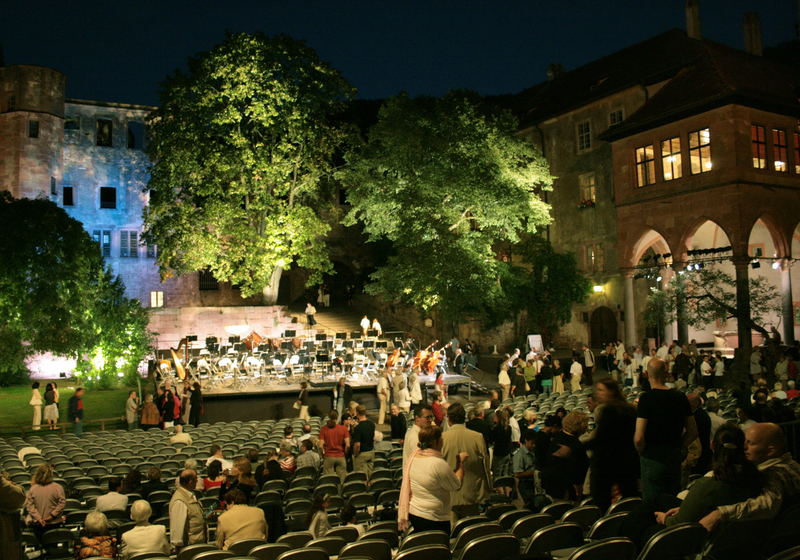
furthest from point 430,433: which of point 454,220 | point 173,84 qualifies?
point 173,84

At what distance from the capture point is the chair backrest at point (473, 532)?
566cm

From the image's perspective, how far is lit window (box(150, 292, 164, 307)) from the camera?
138 ft

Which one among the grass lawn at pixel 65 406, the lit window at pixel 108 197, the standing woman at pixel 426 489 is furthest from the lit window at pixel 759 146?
the lit window at pixel 108 197

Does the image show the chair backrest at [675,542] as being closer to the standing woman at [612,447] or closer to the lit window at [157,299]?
the standing woman at [612,447]

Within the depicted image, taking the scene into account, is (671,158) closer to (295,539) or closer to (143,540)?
(295,539)

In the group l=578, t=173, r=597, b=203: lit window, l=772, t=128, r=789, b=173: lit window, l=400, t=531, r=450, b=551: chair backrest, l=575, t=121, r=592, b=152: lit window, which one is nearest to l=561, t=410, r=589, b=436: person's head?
l=400, t=531, r=450, b=551: chair backrest

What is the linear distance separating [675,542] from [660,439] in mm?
1683

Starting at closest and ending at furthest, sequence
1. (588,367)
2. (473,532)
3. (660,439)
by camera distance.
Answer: (473,532) < (660,439) < (588,367)

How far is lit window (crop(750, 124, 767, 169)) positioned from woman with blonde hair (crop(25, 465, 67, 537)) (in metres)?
28.3

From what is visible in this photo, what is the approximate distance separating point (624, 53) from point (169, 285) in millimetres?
31691

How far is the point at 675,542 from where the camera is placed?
4.57 m

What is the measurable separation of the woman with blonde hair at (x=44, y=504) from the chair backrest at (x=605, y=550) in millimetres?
7147

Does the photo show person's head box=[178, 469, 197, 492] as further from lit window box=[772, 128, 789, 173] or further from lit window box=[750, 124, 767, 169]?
lit window box=[772, 128, 789, 173]

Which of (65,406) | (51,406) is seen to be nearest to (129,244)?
(65,406)
